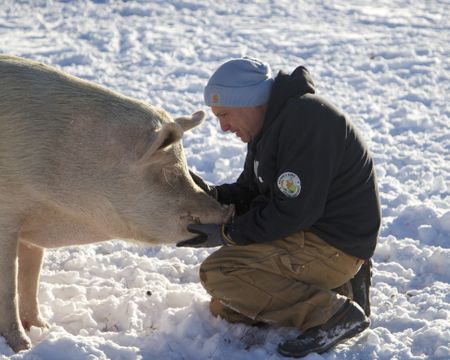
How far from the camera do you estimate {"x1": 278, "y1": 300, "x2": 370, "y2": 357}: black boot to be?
4.56 metres

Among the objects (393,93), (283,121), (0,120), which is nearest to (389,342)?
(283,121)

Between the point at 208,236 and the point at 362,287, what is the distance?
1.03 meters

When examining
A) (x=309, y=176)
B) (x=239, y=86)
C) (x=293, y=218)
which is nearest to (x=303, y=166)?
(x=309, y=176)

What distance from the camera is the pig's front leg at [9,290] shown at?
14.7ft

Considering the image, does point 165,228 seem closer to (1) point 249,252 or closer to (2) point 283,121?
(1) point 249,252

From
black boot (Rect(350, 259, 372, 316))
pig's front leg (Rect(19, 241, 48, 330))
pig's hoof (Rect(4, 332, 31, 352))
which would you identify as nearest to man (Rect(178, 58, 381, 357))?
black boot (Rect(350, 259, 372, 316))

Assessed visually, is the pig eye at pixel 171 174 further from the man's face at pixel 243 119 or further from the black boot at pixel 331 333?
the black boot at pixel 331 333

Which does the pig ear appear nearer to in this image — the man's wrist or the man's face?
the man's face

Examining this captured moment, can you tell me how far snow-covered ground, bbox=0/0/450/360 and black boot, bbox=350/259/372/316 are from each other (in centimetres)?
12

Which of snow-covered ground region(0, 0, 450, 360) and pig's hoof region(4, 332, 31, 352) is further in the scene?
snow-covered ground region(0, 0, 450, 360)

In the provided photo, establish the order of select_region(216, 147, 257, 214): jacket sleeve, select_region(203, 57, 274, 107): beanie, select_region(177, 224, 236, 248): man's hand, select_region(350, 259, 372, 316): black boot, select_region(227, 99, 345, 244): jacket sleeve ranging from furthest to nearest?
select_region(216, 147, 257, 214): jacket sleeve → select_region(350, 259, 372, 316): black boot → select_region(177, 224, 236, 248): man's hand → select_region(203, 57, 274, 107): beanie → select_region(227, 99, 345, 244): jacket sleeve

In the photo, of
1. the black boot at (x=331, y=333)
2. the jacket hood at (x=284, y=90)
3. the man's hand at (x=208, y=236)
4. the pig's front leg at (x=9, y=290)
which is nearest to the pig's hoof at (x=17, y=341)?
the pig's front leg at (x=9, y=290)

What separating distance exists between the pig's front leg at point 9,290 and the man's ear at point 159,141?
804 millimetres

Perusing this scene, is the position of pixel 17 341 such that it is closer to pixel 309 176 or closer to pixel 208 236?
pixel 208 236
